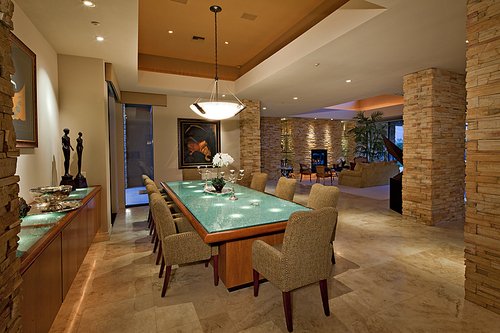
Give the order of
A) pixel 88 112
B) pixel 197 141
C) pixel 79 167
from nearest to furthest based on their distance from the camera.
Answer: pixel 79 167, pixel 88 112, pixel 197 141

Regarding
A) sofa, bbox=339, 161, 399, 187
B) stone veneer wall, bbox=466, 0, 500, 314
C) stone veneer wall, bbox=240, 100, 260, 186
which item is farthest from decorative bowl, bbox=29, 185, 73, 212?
sofa, bbox=339, 161, 399, 187

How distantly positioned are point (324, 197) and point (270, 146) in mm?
8620

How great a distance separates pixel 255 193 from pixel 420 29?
278cm

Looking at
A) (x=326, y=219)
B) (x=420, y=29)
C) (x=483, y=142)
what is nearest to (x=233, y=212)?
(x=326, y=219)

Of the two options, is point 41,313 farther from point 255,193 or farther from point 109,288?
point 255,193

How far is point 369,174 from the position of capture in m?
8.73

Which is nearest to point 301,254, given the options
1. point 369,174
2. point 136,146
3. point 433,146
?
point 433,146

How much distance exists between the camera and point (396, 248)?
344cm

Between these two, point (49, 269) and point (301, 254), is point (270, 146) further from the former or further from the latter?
point (49, 269)

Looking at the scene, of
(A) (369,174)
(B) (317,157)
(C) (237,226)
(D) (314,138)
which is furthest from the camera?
(B) (317,157)

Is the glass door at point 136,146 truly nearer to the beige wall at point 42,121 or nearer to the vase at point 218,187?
the beige wall at point 42,121

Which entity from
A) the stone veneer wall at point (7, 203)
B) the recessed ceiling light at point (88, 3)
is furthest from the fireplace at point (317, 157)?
the stone veneer wall at point (7, 203)

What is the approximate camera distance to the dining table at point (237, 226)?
1.99 m

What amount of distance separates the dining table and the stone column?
3155 millimetres
